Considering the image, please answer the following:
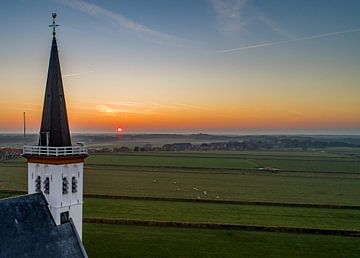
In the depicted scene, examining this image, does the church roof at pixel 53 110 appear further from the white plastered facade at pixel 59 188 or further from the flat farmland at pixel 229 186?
the flat farmland at pixel 229 186

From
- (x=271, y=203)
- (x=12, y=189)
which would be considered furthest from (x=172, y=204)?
(x=12, y=189)

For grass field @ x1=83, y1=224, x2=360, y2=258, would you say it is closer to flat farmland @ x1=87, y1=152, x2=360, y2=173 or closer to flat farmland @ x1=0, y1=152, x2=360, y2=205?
flat farmland @ x1=0, y1=152, x2=360, y2=205

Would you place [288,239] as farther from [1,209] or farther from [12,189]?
[12,189]

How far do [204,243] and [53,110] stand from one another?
2254 centimetres

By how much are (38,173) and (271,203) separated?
148 ft

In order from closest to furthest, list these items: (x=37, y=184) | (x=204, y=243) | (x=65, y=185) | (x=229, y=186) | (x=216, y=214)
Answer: (x=37, y=184) < (x=65, y=185) < (x=204, y=243) < (x=216, y=214) < (x=229, y=186)

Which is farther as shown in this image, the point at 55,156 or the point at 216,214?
the point at 216,214

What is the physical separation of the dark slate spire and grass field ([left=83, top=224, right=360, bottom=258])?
15.0 metres

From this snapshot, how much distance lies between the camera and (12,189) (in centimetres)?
6819

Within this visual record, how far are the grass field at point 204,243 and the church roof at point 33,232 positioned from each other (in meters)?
12.1

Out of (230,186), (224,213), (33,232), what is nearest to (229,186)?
(230,186)

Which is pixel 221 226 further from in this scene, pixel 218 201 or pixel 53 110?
pixel 53 110

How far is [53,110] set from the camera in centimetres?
2366

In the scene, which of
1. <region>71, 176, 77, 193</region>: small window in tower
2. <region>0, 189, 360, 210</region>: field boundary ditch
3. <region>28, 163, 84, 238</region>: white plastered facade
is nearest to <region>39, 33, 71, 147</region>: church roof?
<region>28, 163, 84, 238</region>: white plastered facade
